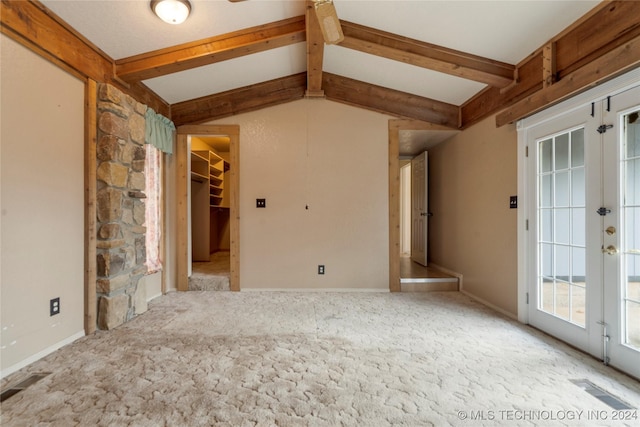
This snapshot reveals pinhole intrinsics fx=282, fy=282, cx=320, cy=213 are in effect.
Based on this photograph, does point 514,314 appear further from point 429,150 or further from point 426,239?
point 429,150

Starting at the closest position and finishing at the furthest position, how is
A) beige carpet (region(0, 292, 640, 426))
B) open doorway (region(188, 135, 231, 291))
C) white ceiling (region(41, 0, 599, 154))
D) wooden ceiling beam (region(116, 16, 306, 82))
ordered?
beige carpet (region(0, 292, 640, 426)) → white ceiling (region(41, 0, 599, 154)) → wooden ceiling beam (region(116, 16, 306, 82)) → open doorway (region(188, 135, 231, 291))

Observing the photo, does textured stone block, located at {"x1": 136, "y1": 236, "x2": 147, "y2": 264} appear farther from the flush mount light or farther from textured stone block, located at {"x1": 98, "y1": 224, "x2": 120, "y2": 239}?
the flush mount light

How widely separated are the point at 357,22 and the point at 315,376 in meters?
3.01

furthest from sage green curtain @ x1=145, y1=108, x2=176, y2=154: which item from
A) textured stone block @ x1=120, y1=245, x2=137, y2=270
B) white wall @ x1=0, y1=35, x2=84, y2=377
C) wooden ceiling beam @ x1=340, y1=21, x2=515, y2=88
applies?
wooden ceiling beam @ x1=340, y1=21, x2=515, y2=88

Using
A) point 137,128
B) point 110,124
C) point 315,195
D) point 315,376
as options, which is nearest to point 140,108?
point 137,128

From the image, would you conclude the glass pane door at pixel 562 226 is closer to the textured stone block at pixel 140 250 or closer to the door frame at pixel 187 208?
the door frame at pixel 187 208

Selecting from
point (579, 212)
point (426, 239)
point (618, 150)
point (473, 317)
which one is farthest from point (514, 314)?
point (426, 239)

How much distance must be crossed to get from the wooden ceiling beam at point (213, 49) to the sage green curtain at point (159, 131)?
1.81ft

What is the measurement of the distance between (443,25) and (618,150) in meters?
1.66

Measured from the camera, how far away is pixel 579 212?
2.32 metres

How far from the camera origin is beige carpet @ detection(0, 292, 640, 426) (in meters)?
1.53

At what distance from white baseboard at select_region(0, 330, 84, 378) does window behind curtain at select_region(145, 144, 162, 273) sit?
3.95 feet

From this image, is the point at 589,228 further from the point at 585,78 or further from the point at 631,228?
the point at 585,78

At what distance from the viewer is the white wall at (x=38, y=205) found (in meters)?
1.91
